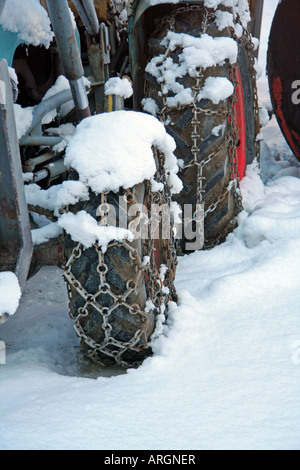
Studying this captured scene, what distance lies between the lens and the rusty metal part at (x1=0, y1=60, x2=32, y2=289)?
46.1 inches

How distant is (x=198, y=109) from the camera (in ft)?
6.43

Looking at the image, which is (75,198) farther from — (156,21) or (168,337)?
(156,21)

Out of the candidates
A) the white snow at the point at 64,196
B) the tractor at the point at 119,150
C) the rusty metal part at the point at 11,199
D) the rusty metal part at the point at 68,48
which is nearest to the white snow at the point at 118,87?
the tractor at the point at 119,150

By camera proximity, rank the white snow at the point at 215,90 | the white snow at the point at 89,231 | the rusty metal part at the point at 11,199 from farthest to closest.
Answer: the white snow at the point at 215,90 < the white snow at the point at 89,231 < the rusty metal part at the point at 11,199

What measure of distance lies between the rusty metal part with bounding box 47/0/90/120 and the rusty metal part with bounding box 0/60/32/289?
33 centimetres

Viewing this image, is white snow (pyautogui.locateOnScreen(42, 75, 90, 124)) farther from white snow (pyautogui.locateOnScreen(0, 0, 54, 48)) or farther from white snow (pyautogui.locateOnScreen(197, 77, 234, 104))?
white snow (pyautogui.locateOnScreen(197, 77, 234, 104))

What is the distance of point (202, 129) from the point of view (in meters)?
1.99

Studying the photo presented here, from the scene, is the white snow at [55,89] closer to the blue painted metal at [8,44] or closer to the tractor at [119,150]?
the tractor at [119,150]

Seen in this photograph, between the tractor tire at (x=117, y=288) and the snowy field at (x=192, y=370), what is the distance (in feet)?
0.23

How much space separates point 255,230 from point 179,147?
460mm

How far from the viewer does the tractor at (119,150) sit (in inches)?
52.6

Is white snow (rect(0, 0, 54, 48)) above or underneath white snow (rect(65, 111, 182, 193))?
above

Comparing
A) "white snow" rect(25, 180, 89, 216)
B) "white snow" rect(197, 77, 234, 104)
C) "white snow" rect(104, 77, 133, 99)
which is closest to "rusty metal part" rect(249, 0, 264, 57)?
"white snow" rect(197, 77, 234, 104)

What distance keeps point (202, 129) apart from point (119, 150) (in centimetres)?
73
